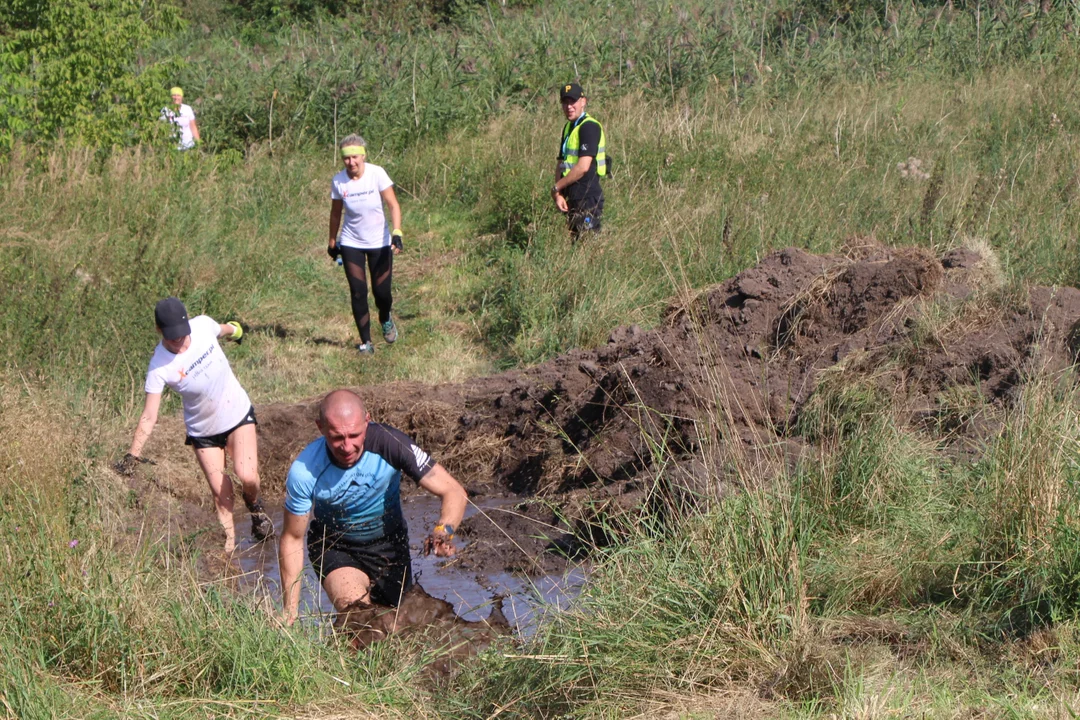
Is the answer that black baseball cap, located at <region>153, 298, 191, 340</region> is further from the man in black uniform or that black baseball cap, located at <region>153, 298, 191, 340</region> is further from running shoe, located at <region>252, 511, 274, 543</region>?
the man in black uniform

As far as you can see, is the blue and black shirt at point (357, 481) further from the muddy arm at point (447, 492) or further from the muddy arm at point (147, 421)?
the muddy arm at point (147, 421)

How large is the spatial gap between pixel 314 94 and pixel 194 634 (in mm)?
12555

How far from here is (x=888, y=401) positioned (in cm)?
700

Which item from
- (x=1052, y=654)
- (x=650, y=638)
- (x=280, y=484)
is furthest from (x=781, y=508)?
(x=280, y=484)

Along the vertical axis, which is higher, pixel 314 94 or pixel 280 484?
pixel 314 94

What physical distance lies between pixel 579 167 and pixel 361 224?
6.95ft

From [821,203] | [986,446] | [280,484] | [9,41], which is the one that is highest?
[9,41]

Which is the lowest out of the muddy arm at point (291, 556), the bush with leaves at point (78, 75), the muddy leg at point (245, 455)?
the muddy leg at point (245, 455)

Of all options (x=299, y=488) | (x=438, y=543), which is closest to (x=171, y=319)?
(x=299, y=488)

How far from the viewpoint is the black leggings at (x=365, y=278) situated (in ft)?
34.5

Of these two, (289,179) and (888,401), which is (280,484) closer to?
(888,401)

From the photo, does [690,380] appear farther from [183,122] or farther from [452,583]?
[183,122]

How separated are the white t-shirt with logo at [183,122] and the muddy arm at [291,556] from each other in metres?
10.1

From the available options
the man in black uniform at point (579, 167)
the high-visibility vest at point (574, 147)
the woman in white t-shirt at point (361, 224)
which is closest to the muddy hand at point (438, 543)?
the woman in white t-shirt at point (361, 224)
